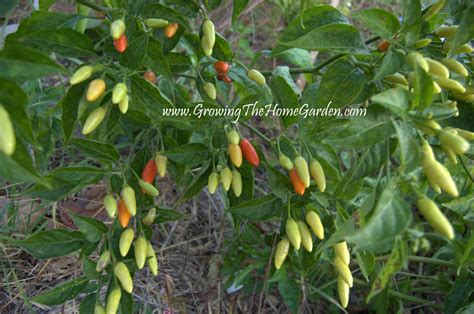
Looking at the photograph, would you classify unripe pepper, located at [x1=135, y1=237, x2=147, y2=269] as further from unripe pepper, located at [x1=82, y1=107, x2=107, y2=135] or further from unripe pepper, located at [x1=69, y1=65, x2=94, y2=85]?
unripe pepper, located at [x1=69, y1=65, x2=94, y2=85]

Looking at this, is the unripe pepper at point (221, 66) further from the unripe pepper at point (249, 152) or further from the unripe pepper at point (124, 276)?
the unripe pepper at point (124, 276)

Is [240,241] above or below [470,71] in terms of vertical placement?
below

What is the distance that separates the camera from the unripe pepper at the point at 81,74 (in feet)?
3.38

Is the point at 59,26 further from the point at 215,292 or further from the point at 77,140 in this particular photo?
the point at 215,292

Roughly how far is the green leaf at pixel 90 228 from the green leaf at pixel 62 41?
372 mm

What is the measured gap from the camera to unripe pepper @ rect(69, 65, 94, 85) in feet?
3.38

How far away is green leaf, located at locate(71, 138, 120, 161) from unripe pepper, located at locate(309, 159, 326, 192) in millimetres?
462

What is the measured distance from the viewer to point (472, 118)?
121cm

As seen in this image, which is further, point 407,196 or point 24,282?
point 24,282

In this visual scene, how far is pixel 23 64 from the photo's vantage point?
703 millimetres

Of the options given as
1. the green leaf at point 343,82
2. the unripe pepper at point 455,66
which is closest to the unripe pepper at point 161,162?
the green leaf at point 343,82

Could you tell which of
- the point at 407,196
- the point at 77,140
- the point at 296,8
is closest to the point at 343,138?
the point at 407,196

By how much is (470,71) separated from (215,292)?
113cm

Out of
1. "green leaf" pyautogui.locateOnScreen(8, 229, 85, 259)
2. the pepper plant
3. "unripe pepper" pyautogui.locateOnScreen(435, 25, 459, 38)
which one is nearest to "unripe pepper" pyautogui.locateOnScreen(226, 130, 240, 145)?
the pepper plant
